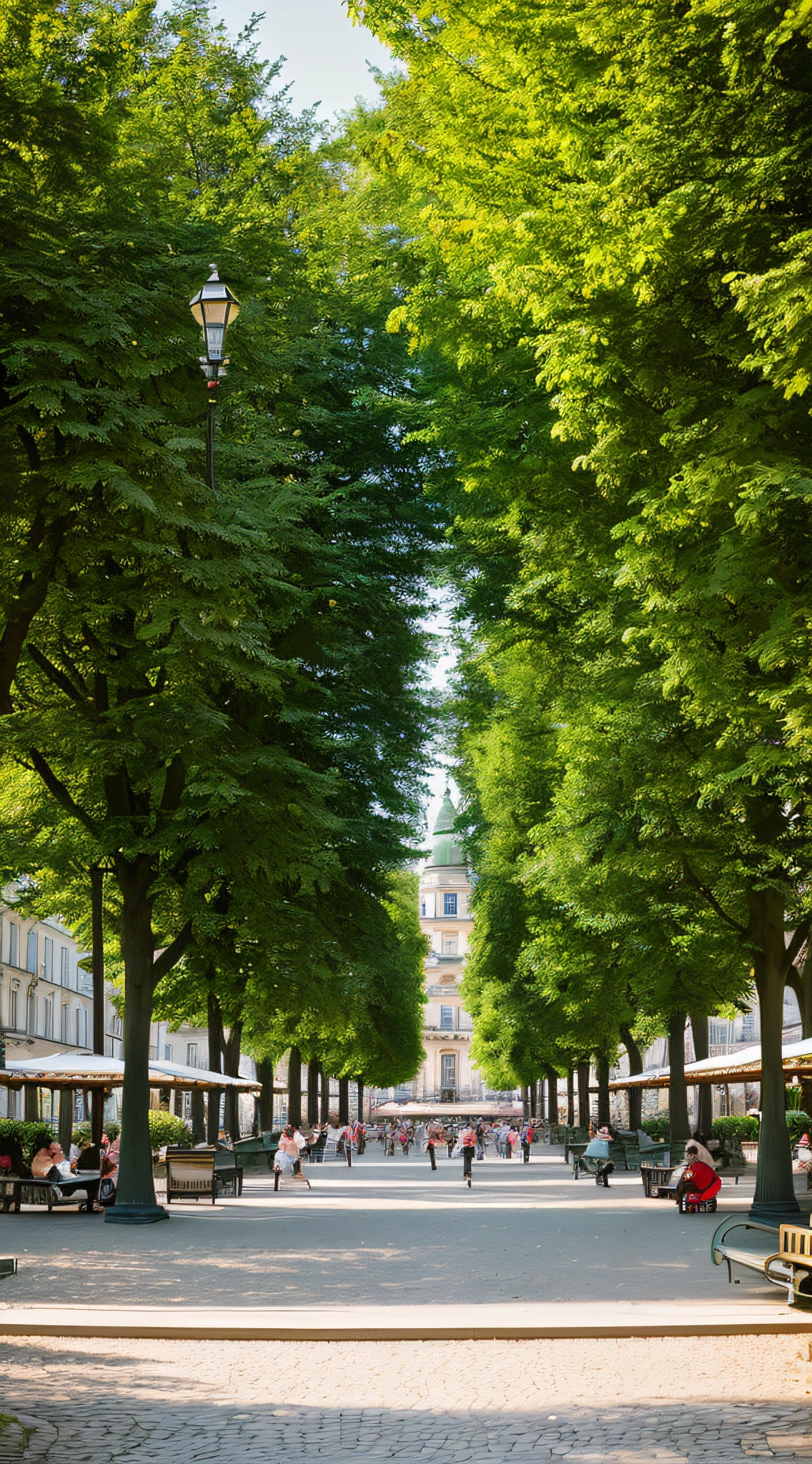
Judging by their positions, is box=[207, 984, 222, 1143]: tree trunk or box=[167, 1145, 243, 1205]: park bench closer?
box=[167, 1145, 243, 1205]: park bench

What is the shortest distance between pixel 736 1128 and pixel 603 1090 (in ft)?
14.2

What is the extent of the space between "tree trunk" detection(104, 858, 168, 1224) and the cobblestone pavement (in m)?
10.5

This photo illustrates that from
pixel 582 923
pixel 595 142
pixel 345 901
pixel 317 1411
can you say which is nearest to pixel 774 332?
pixel 595 142

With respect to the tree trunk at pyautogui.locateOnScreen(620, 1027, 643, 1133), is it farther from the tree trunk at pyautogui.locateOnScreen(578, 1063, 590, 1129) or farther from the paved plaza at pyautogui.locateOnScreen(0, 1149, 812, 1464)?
the paved plaza at pyautogui.locateOnScreen(0, 1149, 812, 1464)

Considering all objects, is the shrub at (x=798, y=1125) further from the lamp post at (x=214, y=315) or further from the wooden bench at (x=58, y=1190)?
the lamp post at (x=214, y=315)

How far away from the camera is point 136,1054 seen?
21906 millimetres

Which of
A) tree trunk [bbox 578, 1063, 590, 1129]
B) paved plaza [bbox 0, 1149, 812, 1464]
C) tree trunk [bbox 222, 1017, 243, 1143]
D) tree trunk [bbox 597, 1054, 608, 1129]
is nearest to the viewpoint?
paved plaza [bbox 0, 1149, 812, 1464]

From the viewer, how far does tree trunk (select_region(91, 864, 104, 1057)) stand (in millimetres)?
28469

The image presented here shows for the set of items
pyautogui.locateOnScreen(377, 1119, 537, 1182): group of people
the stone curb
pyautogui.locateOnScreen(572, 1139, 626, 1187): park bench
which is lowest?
pyautogui.locateOnScreen(377, 1119, 537, 1182): group of people

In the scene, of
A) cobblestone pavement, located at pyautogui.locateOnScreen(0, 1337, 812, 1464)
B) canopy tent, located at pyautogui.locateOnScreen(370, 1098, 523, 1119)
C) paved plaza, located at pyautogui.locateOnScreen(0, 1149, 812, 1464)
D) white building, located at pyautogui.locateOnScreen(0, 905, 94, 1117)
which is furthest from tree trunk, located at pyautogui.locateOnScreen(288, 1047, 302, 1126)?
cobblestone pavement, located at pyautogui.locateOnScreen(0, 1337, 812, 1464)

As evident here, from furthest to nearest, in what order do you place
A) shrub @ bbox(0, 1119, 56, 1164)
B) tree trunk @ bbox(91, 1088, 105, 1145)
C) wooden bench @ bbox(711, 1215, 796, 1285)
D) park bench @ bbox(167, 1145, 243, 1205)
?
1. shrub @ bbox(0, 1119, 56, 1164)
2. tree trunk @ bbox(91, 1088, 105, 1145)
3. park bench @ bbox(167, 1145, 243, 1205)
4. wooden bench @ bbox(711, 1215, 796, 1285)

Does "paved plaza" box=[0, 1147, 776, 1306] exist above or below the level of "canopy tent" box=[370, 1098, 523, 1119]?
above

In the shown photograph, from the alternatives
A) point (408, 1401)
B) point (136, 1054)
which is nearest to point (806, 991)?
point (136, 1054)

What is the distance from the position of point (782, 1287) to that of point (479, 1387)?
4.70 meters
